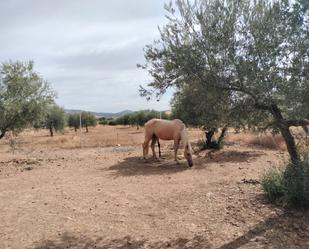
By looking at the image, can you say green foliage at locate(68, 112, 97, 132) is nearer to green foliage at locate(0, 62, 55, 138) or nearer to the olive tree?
green foliage at locate(0, 62, 55, 138)

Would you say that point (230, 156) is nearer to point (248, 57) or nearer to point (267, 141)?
point (267, 141)

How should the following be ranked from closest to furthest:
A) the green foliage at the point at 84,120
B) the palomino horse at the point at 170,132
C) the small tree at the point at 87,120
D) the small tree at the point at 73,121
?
the palomino horse at the point at 170,132 → the small tree at the point at 87,120 → the green foliage at the point at 84,120 → the small tree at the point at 73,121

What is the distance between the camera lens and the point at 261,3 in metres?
7.17

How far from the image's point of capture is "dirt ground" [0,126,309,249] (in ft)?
24.3

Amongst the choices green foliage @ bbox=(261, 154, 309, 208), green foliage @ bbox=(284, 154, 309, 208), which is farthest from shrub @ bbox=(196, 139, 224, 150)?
green foliage @ bbox=(284, 154, 309, 208)

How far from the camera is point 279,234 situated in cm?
746

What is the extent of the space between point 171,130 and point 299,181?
8687 millimetres

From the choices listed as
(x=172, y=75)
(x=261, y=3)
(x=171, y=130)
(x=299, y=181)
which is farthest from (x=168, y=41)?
(x=171, y=130)

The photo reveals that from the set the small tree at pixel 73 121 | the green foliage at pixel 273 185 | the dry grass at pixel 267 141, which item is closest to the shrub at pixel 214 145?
the dry grass at pixel 267 141

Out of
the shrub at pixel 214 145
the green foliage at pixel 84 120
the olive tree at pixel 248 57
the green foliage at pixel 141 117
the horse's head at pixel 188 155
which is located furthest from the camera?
the green foliage at pixel 84 120

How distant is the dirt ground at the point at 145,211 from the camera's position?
292 inches

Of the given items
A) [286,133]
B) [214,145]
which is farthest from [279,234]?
[214,145]

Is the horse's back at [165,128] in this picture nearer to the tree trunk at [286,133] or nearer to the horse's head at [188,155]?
the horse's head at [188,155]

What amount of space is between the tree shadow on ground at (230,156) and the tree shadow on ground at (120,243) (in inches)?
Answer: 372
